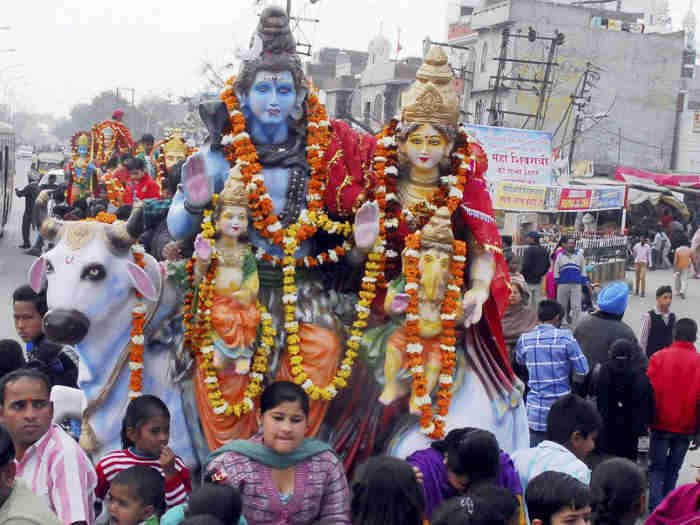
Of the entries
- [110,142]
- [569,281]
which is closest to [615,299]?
[569,281]

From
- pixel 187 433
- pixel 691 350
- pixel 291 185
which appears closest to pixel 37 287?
pixel 187 433

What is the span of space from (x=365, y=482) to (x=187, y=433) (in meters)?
1.75

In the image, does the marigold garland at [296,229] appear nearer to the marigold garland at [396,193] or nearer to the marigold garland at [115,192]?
the marigold garland at [396,193]

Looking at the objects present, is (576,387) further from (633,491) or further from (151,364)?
(151,364)

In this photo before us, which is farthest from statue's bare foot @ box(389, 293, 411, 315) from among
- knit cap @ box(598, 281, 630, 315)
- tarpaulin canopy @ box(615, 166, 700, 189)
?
tarpaulin canopy @ box(615, 166, 700, 189)

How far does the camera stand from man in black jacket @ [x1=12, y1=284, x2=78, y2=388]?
531 centimetres

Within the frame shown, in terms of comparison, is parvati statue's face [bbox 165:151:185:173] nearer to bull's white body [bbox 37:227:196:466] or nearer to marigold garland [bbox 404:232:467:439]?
bull's white body [bbox 37:227:196:466]

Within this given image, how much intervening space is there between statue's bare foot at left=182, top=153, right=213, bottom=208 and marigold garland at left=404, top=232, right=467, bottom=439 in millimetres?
1088

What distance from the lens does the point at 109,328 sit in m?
4.75

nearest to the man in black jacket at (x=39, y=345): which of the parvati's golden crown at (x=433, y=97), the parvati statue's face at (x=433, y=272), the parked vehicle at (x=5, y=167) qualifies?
the parvati statue's face at (x=433, y=272)

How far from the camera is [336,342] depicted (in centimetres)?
492

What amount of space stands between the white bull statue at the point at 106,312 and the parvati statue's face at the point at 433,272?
4.55 ft

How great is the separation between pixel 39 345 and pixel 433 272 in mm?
2376

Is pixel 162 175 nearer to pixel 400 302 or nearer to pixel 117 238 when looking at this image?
pixel 117 238
